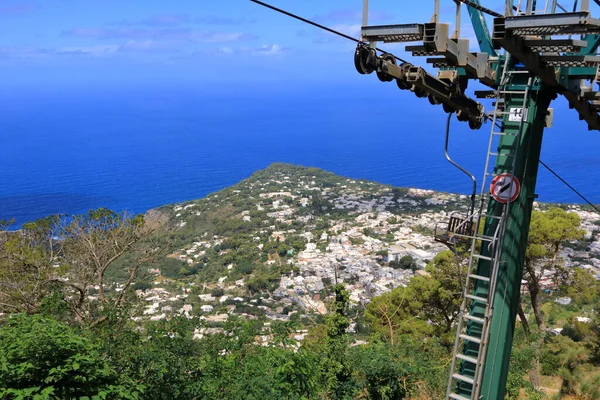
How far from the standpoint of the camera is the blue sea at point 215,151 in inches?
2397

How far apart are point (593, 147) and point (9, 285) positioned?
3102 inches

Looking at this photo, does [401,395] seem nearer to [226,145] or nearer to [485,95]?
[485,95]

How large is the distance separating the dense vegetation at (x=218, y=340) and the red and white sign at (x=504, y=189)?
2.47 feet

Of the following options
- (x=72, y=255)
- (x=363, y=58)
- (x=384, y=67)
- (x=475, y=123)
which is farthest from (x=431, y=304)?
(x=363, y=58)

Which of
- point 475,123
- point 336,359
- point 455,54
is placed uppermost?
point 475,123

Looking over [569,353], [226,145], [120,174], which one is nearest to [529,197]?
[569,353]

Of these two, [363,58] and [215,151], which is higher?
[215,151]

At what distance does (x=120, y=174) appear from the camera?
2921 inches

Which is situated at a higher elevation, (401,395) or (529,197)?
(529,197)

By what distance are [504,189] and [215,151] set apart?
8987 cm

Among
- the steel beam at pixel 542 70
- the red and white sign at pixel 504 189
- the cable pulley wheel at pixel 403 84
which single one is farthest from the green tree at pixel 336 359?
the cable pulley wheel at pixel 403 84

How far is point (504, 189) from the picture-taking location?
14.2 feet

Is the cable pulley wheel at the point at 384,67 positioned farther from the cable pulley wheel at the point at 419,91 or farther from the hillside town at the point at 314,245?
the hillside town at the point at 314,245

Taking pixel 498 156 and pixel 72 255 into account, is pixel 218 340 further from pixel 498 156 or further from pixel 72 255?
pixel 498 156
